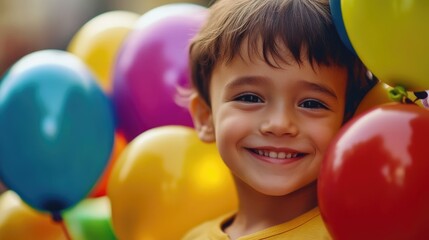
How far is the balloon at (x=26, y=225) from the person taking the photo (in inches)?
99.0

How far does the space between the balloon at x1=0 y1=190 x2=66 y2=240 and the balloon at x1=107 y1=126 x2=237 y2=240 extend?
240 mm

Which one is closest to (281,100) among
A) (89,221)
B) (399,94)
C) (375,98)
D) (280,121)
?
(280,121)

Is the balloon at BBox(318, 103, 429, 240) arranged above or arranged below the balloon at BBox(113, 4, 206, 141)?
above

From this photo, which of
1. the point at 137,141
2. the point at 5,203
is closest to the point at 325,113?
the point at 137,141

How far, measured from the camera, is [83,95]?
7.99 feet

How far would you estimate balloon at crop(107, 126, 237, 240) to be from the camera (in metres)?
2.26

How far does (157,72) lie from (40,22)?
4042 mm

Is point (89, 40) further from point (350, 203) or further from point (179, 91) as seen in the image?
point (350, 203)

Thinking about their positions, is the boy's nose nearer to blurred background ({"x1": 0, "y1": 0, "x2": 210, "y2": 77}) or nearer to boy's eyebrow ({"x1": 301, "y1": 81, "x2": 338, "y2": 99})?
boy's eyebrow ({"x1": 301, "y1": 81, "x2": 338, "y2": 99})

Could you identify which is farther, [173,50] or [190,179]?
[173,50]

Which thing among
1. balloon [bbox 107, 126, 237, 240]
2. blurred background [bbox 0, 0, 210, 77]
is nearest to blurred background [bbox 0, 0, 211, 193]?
blurred background [bbox 0, 0, 210, 77]

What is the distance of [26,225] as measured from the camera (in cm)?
253

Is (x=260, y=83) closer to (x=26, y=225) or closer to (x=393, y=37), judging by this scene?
(x=393, y=37)

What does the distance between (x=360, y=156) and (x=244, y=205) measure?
0.66m
